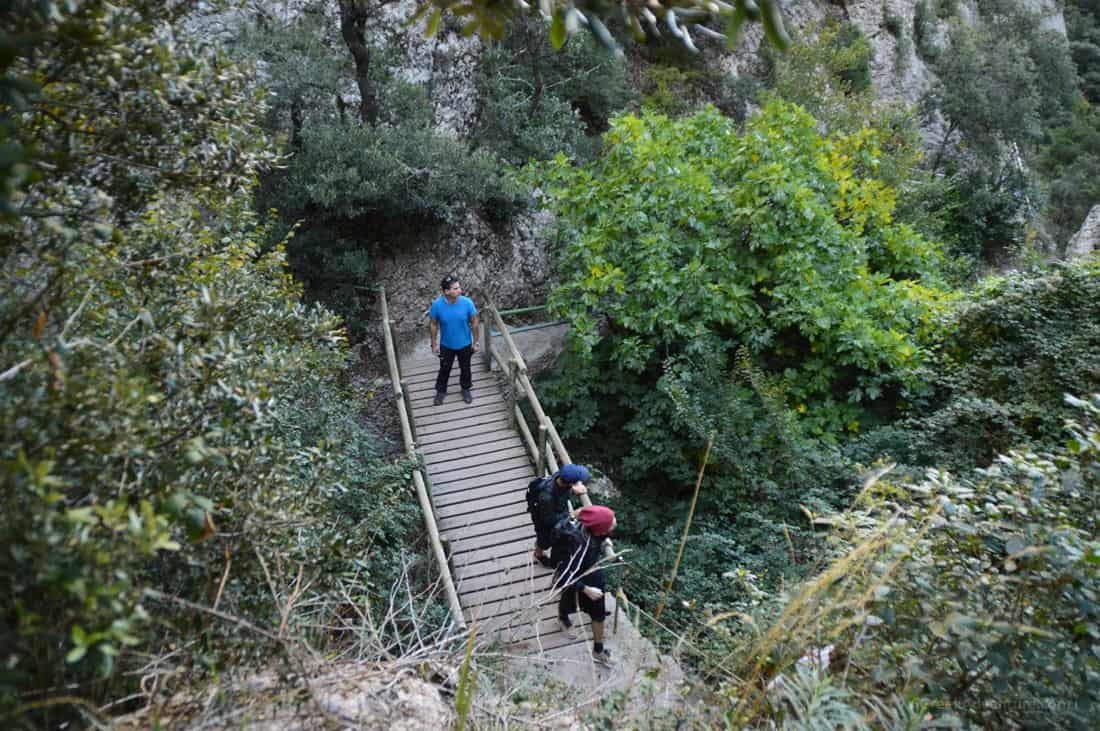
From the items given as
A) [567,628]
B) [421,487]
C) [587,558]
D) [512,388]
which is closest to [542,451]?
[512,388]

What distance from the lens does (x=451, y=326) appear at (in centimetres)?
793

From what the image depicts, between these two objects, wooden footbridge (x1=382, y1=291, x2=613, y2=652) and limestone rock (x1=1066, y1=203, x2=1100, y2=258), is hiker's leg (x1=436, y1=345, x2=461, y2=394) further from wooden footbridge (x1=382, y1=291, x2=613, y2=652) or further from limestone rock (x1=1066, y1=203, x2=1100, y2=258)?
limestone rock (x1=1066, y1=203, x2=1100, y2=258)

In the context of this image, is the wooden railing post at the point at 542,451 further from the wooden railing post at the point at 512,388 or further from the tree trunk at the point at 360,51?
the tree trunk at the point at 360,51

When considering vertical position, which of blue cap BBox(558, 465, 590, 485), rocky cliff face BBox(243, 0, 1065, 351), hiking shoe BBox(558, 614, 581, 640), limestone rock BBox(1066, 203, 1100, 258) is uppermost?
rocky cliff face BBox(243, 0, 1065, 351)

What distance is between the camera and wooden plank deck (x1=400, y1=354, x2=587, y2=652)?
6.21 m

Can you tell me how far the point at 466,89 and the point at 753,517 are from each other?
323 inches

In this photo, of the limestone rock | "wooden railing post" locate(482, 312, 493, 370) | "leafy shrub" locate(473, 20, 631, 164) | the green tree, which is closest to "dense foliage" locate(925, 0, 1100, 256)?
the limestone rock

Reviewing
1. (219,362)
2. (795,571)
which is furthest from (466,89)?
(219,362)

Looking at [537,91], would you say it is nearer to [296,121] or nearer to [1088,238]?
[296,121]

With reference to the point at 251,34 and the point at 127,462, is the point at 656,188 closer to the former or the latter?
the point at 251,34

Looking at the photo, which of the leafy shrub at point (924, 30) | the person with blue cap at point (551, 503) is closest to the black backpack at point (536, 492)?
the person with blue cap at point (551, 503)

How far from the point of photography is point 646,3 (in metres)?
2.94

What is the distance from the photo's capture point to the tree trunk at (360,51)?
930 centimetres

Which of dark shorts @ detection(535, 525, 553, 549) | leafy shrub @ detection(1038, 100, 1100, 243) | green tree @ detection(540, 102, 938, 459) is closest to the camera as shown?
dark shorts @ detection(535, 525, 553, 549)
